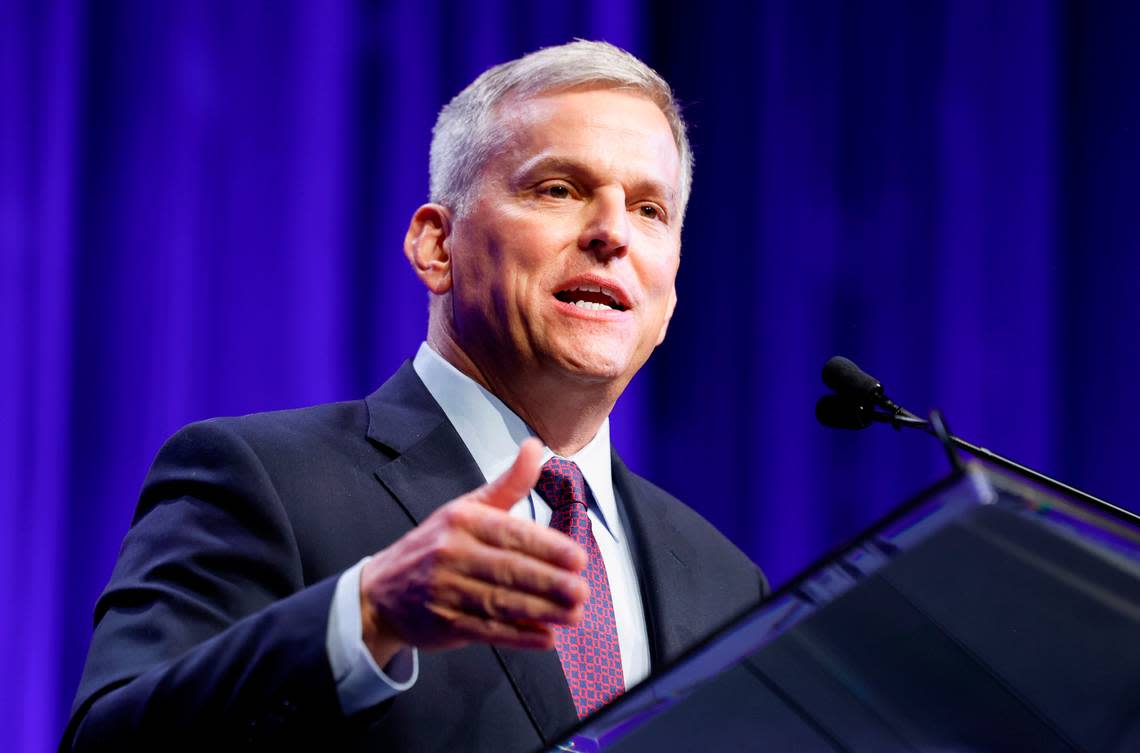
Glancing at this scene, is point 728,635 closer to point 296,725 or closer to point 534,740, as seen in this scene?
point 296,725

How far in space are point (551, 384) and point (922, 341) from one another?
1.30m

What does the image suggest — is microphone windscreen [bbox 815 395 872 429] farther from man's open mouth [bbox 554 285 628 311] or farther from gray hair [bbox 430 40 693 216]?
gray hair [bbox 430 40 693 216]

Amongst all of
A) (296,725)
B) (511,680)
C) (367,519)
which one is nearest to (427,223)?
(367,519)

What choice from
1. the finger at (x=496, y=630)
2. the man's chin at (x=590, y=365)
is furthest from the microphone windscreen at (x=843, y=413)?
the finger at (x=496, y=630)

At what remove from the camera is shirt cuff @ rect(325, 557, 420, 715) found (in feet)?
3.25

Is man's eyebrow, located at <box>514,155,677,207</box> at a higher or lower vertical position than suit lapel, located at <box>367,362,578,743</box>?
higher

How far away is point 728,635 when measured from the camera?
71 cm

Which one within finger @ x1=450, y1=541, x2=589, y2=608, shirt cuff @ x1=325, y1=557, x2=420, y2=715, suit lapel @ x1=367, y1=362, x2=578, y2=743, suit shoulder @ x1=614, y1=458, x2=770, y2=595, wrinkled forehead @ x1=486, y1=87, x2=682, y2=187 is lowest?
suit shoulder @ x1=614, y1=458, x2=770, y2=595

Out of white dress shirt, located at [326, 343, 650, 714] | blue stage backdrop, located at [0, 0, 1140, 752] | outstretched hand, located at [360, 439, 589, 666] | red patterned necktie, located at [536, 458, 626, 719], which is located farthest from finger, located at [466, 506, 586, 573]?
blue stage backdrop, located at [0, 0, 1140, 752]

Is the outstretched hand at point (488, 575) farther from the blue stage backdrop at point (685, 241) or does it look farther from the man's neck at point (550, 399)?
the blue stage backdrop at point (685, 241)

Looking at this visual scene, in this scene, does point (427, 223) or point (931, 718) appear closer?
point (931, 718)

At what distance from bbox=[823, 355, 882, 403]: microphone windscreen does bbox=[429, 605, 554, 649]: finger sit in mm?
719

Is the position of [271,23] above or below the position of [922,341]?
above

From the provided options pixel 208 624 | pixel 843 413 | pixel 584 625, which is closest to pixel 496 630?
pixel 208 624
